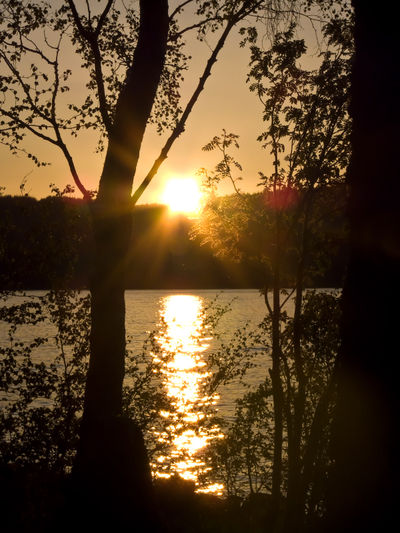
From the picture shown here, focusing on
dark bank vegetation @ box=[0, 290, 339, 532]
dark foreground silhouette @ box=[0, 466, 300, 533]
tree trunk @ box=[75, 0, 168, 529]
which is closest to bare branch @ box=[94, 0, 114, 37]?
tree trunk @ box=[75, 0, 168, 529]

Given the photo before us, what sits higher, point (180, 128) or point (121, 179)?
point (180, 128)

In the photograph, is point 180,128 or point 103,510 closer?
point 103,510

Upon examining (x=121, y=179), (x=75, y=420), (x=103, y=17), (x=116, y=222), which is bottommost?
(x=75, y=420)

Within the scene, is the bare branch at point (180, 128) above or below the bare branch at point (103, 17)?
below

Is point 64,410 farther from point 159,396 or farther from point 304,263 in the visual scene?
point 304,263

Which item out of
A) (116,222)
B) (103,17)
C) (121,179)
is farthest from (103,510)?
(103,17)

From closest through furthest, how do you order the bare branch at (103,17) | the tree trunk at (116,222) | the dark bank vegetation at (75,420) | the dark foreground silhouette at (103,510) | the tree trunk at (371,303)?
the tree trunk at (371,303) < the dark foreground silhouette at (103,510) < the tree trunk at (116,222) < the dark bank vegetation at (75,420) < the bare branch at (103,17)

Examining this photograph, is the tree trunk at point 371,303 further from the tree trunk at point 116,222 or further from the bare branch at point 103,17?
the bare branch at point 103,17

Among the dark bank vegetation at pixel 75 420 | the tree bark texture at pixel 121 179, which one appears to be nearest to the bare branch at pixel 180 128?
the tree bark texture at pixel 121 179

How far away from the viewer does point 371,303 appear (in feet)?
16.6

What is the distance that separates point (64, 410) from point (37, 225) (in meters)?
3.79

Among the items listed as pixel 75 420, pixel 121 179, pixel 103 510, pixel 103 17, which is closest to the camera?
pixel 103 510

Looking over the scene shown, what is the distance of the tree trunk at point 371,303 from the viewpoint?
4.93 m

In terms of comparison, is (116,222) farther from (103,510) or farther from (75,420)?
(103,510)
